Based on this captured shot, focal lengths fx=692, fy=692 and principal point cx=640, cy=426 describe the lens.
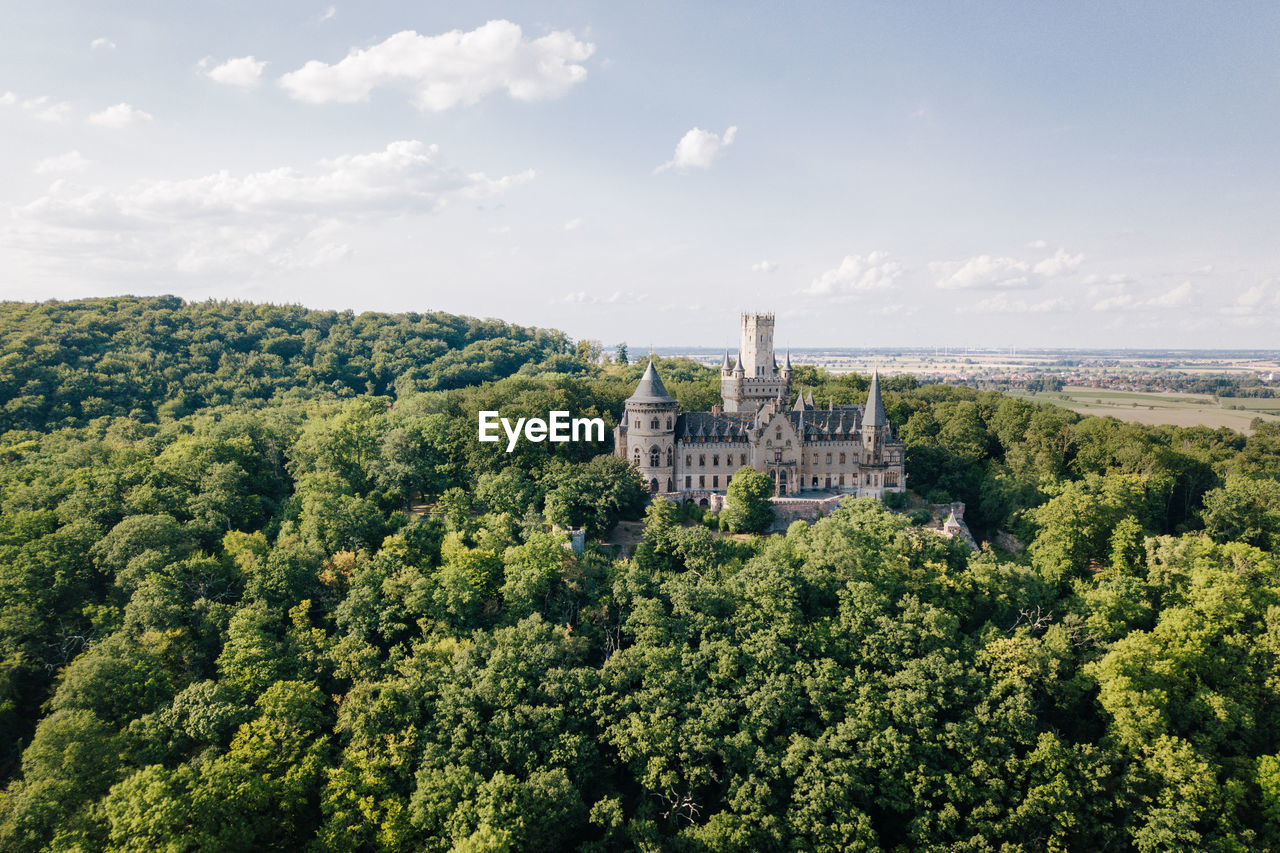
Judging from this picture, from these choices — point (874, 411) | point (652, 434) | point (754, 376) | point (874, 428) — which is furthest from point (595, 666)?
point (754, 376)

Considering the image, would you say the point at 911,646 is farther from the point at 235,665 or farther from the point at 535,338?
the point at 535,338

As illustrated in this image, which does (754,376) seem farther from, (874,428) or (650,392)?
(650,392)

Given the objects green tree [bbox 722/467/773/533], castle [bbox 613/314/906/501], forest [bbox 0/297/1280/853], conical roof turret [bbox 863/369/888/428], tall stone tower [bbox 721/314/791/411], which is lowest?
forest [bbox 0/297/1280/853]

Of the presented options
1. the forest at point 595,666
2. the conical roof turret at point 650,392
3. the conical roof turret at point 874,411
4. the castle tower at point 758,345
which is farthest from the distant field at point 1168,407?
the conical roof turret at point 650,392

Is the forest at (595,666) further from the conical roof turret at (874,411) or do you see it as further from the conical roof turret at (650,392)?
the conical roof turret at (874,411)

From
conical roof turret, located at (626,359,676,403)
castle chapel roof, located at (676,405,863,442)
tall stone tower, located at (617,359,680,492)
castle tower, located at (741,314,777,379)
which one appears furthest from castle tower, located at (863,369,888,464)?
conical roof turret, located at (626,359,676,403)

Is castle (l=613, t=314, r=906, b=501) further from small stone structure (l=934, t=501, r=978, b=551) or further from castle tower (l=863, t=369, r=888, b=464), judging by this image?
small stone structure (l=934, t=501, r=978, b=551)
